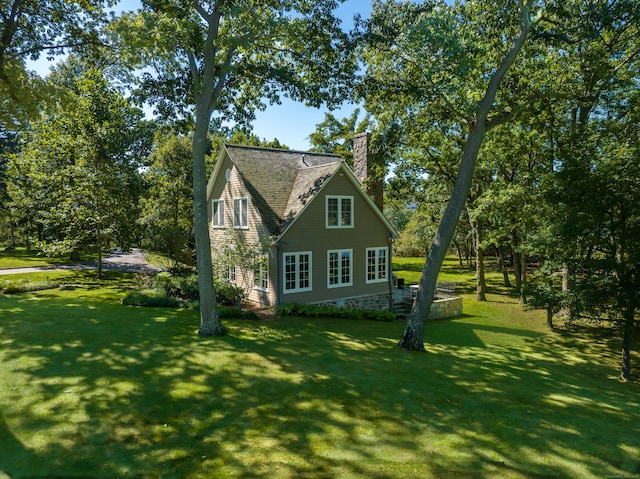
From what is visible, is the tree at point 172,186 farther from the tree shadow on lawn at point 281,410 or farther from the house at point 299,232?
the tree shadow on lawn at point 281,410

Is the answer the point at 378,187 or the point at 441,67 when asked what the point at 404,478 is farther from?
the point at 378,187

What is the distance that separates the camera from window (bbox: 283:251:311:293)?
19.9 meters

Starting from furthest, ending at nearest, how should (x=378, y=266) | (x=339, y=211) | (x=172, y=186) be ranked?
(x=172, y=186) < (x=378, y=266) < (x=339, y=211)

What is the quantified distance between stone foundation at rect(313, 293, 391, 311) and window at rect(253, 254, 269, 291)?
310 centimetres

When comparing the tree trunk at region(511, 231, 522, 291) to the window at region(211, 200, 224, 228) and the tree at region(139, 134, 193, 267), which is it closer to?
the window at region(211, 200, 224, 228)

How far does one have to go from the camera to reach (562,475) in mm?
5918

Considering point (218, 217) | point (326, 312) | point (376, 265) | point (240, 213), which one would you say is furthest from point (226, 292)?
point (376, 265)

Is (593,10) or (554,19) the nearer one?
(593,10)

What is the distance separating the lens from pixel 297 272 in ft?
66.4

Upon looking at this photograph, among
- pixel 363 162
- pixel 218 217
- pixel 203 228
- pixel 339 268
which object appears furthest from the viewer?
pixel 218 217

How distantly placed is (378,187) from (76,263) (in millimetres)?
26611

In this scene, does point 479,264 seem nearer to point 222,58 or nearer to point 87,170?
point 222,58

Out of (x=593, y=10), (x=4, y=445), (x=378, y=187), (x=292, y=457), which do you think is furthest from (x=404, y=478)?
(x=378, y=187)

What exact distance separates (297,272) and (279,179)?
229 inches
